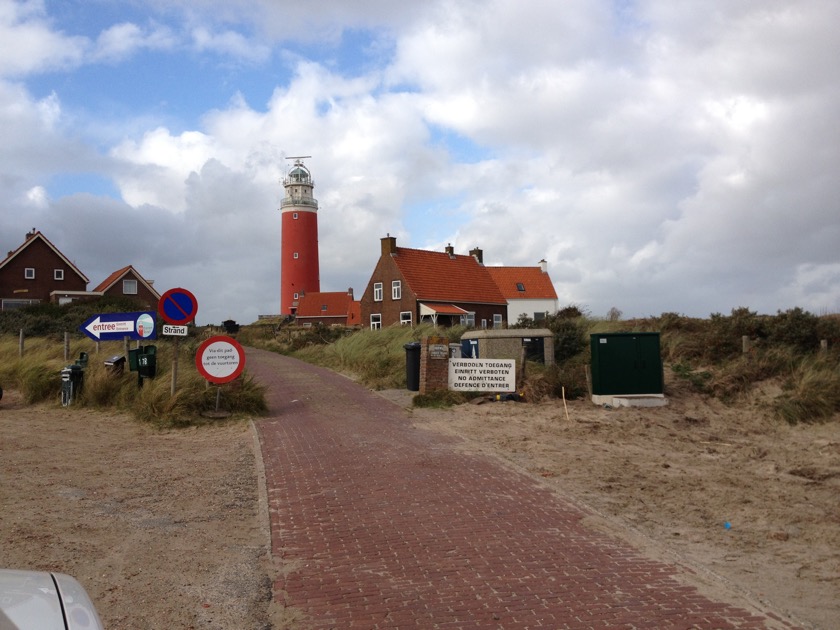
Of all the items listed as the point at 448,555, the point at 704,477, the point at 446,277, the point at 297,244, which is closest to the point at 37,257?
the point at 297,244

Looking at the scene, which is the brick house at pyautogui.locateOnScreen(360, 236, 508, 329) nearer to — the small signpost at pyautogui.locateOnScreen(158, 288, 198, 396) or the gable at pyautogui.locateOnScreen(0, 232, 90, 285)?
the gable at pyautogui.locateOnScreen(0, 232, 90, 285)

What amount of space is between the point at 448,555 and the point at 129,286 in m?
54.3

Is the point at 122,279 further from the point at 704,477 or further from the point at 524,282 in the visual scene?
the point at 704,477

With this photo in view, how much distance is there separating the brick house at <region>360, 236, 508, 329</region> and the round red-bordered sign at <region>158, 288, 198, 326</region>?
33.2 metres

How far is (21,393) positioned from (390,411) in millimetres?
8390

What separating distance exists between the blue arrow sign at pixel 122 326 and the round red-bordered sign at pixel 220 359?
335cm

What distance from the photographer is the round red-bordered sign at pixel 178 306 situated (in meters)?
13.9

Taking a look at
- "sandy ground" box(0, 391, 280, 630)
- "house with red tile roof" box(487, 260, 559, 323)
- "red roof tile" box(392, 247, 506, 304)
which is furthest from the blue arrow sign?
"house with red tile roof" box(487, 260, 559, 323)

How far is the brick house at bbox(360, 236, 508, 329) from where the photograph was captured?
48.8m

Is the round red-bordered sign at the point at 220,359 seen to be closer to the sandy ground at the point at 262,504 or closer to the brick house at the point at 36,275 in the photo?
the sandy ground at the point at 262,504

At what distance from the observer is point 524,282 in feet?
200

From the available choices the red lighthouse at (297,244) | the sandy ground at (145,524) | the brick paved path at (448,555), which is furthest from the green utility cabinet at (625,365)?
the red lighthouse at (297,244)

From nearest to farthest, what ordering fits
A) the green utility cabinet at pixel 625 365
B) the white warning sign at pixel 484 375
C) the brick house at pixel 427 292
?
the green utility cabinet at pixel 625 365 < the white warning sign at pixel 484 375 < the brick house at pixel 427 292

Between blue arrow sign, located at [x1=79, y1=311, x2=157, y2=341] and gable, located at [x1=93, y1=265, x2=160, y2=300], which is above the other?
gable, located at [x1=93, y1=265, x2=160, y2=300]
